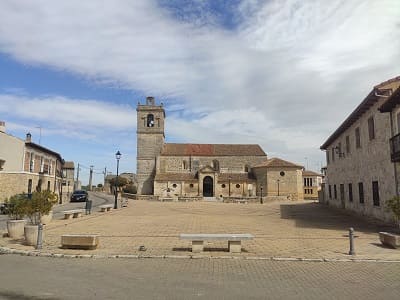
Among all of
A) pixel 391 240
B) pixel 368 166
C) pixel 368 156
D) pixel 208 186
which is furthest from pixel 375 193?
pixel 208 186

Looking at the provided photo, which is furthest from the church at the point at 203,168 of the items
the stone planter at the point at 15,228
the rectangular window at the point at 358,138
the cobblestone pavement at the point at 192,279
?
the cobblestone pavement at the point at 192,279

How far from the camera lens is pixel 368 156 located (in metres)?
19.0

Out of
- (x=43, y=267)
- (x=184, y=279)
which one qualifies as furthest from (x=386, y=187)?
(x=43, y=267)

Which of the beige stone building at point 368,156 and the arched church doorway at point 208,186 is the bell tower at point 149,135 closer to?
the arched church doorway at point 208,186

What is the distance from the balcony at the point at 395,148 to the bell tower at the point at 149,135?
49.6 metres

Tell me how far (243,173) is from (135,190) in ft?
65.1

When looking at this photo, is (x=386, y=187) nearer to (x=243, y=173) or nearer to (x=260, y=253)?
(x=260, y=253)

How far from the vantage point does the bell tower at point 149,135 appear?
62.4 meters

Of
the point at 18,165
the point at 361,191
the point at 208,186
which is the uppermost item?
the point at 18,165

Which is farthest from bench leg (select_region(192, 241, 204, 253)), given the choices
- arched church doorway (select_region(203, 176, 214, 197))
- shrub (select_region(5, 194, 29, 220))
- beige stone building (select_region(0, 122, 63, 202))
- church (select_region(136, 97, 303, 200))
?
arched church doorway (select_region(203, 176, 214, 197))

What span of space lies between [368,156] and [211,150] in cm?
4667

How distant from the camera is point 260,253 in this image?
9.42m

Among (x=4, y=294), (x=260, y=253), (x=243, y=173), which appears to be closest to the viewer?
(x=4, y=294)

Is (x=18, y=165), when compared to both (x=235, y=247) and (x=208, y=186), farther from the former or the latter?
(x=208, y=186)
